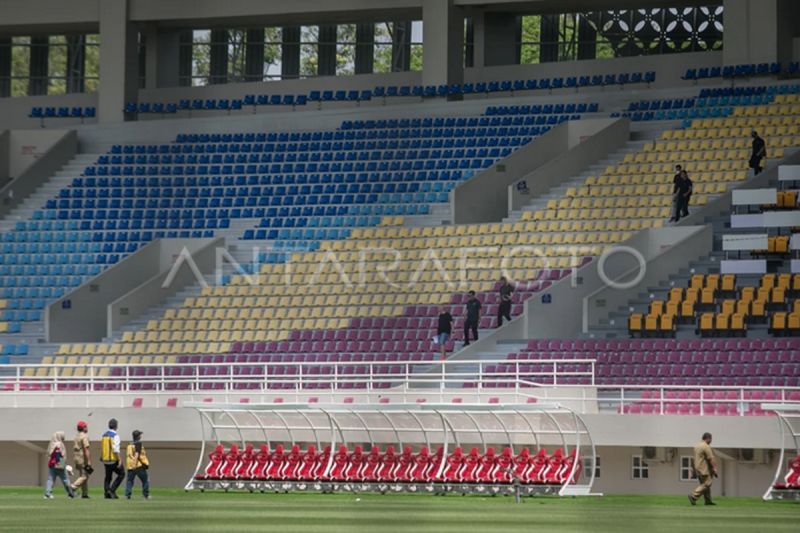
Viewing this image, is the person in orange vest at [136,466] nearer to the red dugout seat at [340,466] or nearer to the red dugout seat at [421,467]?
the red dugout seat at [340,466]

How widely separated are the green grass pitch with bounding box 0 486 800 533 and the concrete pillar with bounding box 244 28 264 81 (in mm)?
20095

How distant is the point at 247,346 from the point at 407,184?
5.82 metres

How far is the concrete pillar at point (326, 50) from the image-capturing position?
130 feet

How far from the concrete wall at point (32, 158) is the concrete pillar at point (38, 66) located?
331 cm

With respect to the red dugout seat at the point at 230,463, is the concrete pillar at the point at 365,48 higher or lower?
higher

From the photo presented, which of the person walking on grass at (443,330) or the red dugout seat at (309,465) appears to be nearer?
the red dugout seat at (309,465)

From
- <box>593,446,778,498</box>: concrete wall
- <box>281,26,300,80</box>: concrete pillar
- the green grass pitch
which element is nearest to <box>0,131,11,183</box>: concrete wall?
<box>281,26,300,80</box>: concrete pillar

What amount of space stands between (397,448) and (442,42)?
47.8 feet

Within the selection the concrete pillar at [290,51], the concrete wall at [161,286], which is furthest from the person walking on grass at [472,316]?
the concrete pillar at [290,51]

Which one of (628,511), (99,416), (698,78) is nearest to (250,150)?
(698,78)

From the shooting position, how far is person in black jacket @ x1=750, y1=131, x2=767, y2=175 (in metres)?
29.2

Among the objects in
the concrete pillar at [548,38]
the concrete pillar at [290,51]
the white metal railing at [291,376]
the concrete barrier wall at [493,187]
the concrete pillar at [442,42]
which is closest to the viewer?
the white metal railing at [291,376]

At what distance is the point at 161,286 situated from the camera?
31.8 m

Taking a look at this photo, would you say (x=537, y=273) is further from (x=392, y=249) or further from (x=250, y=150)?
(x=250, y=150)
